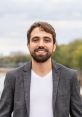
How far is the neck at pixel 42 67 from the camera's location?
512 centimetres

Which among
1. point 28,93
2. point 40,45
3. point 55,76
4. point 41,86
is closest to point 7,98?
point 28,93

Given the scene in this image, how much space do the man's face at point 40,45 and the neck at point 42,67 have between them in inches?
2.8

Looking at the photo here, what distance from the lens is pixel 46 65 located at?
16.9ft

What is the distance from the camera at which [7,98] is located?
204 inches

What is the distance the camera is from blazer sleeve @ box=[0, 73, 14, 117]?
5.18m

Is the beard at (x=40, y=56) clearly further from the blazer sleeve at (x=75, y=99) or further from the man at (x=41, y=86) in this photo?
the blazer sleeve at (x=75, y=99)

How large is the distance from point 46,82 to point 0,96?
43 cm

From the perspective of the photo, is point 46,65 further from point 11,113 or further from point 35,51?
point 11,113

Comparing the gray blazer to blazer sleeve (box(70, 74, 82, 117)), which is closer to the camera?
the gray blazer

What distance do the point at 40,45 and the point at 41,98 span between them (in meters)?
0.45

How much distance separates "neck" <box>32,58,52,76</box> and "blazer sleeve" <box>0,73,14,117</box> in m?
0.23

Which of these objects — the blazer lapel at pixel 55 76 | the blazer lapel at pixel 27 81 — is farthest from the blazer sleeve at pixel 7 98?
the blazer lapel at pixel 55 76

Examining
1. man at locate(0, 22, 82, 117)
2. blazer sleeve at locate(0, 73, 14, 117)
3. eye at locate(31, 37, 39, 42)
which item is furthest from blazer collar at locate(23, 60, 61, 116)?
eye at locate(31, 37, 39, 42)

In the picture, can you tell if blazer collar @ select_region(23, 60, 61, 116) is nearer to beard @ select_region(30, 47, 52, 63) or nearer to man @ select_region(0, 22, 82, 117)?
man @ select_region(0, 22, 82, 117)
